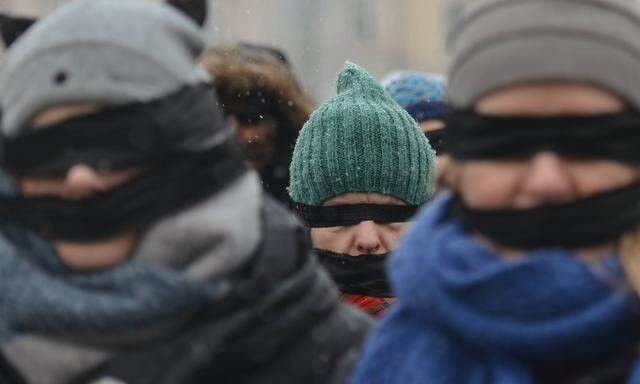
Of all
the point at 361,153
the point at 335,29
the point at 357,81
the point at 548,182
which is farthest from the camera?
the point at 335,29

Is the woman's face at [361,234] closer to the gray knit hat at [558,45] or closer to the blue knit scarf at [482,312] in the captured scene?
the blue knit scarf at [482,312]

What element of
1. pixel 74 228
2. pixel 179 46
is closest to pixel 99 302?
pixel 74 228

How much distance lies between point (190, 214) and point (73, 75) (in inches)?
14.3

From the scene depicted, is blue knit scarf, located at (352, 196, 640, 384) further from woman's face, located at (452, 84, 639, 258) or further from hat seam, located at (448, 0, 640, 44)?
hat seam, located at (448, 0, 640, 44)

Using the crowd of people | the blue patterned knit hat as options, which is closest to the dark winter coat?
the crowd of people

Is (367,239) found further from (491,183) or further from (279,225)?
(491,183)

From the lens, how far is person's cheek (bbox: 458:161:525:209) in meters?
2.41

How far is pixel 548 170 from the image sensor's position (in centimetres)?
235

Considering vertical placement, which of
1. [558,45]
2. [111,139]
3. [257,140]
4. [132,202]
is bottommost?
[257,140]

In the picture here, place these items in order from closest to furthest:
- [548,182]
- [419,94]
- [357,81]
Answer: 1. [548,182]
2. [357,81]
3. [419,94]

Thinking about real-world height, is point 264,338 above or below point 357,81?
below

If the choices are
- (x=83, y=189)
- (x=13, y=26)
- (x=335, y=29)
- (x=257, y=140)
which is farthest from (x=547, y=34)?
(x=335, y=29)

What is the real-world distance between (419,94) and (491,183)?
11.3ft

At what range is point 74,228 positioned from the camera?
2660 mm
